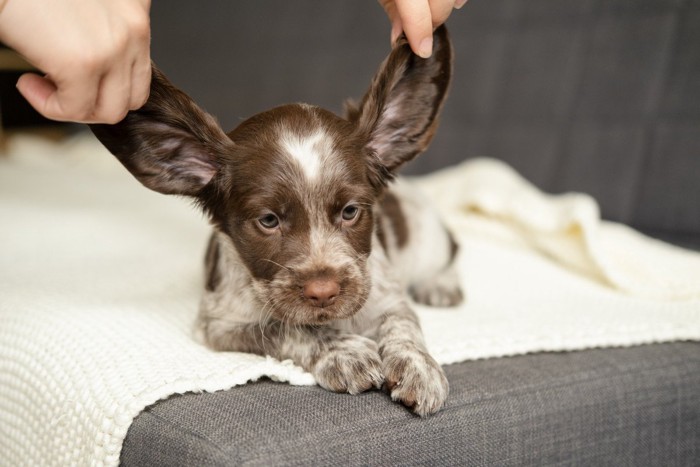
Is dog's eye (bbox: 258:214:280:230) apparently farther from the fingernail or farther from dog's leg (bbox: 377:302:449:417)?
the fingernail

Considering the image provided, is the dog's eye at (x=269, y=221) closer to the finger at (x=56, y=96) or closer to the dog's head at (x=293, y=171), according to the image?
the dog's head at (x=293, y=171)

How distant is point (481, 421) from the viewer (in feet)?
6.17

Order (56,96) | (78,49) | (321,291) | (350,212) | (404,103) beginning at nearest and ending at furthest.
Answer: (78,49), (56,96), (321,291), (350,212), (404,103)

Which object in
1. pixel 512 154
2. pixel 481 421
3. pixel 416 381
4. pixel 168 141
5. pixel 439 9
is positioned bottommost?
pixel 512 154

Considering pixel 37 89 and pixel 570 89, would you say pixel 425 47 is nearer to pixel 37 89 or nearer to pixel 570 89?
pixel 37 89

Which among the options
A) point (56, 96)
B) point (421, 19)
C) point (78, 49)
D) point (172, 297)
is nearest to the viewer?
point (78, 49)

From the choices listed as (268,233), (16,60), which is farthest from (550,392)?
(16,60)

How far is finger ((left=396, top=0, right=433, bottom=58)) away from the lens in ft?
→ 6.69

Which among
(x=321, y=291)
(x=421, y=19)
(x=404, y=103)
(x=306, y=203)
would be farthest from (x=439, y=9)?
(x=321, y=291)

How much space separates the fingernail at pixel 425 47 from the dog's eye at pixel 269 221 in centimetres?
65

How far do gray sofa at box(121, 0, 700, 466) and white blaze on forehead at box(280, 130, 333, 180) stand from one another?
0.64 metres

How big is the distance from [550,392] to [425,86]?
1017 mm

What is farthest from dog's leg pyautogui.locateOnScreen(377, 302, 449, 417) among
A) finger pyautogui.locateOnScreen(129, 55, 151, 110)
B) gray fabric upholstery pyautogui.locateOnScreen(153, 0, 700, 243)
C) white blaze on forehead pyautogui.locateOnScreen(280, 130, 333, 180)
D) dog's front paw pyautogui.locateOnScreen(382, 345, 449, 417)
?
gray fabric upholstery pyautogui.locateOnScreen(153, 0, 700, 243)

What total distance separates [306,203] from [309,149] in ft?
0.54
